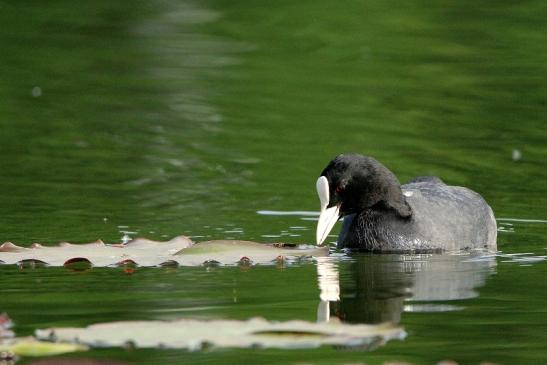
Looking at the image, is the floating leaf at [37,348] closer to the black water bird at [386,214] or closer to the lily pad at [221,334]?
the lily pad at [221,334]

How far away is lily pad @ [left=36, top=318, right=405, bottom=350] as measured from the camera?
5.54 metres

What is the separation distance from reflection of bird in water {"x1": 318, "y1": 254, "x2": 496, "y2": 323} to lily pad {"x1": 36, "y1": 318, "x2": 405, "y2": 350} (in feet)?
3.01

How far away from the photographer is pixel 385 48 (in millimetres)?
18844

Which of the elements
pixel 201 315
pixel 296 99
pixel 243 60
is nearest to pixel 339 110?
pixel 296 99

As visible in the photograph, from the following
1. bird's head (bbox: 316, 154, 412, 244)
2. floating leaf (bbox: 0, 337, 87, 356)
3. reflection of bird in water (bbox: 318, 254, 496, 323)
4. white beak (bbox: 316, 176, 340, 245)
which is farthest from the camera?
bird's head (bbox: 316, 154, 412, 244)

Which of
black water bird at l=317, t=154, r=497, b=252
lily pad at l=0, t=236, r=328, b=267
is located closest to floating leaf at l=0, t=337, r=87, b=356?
lily pad at l=0, t=236, r=328, b=267

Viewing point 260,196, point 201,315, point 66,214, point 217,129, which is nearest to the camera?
point 201,315

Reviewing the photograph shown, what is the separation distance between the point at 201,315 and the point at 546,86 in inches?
406

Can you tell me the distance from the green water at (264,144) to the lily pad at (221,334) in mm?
95

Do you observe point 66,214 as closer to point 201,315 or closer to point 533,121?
point 201,315

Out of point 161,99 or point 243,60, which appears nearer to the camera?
point 161,99

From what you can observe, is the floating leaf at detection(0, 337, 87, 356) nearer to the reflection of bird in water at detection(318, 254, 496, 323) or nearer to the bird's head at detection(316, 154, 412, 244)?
the reflection of bird in water at detection(318, 254, 496, 323)

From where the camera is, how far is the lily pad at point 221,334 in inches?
218

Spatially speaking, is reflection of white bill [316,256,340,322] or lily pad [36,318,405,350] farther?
reflection of white bill [316,256,340,322]
